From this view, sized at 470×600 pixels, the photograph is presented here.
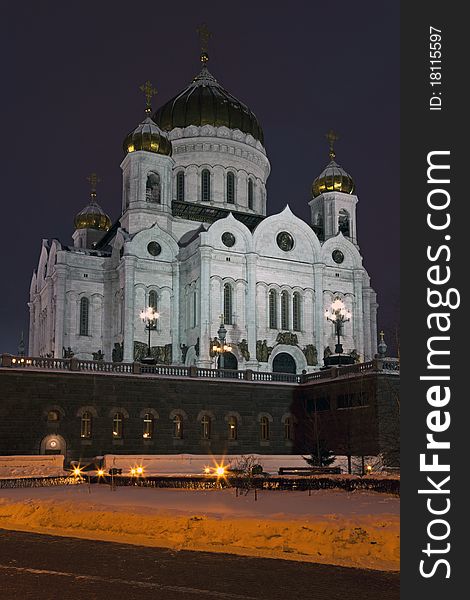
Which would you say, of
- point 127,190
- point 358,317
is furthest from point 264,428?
point 127,190

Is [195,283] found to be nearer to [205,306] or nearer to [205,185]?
[205,306]

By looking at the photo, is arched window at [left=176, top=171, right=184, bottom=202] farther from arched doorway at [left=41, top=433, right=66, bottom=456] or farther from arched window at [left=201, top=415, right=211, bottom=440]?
arched doorway at [left=41, top=433, right=66, bottom=456]

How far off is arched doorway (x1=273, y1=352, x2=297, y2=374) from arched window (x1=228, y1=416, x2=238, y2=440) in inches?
482

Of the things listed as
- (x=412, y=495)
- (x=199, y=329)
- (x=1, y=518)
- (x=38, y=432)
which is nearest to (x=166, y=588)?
(x=412, y=495)

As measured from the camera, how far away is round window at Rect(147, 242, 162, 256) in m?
59.2

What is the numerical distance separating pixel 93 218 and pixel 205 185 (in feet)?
44.5

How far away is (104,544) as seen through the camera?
611 inches

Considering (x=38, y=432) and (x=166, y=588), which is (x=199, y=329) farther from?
(x=166, y=588)

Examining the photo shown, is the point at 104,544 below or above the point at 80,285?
below

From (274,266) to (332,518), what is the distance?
147 feet

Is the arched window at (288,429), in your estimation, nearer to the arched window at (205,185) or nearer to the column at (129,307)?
the column at (129,307)

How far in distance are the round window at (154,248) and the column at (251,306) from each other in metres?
6.90

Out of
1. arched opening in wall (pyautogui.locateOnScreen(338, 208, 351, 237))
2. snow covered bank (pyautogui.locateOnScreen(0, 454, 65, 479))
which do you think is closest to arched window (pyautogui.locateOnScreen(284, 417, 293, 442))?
snow covered bank (pyautogui.locateOnScreen(0, 454, 65, 479))

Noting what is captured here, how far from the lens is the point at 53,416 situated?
4156 cm
